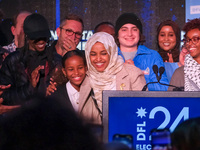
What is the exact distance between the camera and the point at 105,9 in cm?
567

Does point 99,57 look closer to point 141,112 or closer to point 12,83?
point 12,83

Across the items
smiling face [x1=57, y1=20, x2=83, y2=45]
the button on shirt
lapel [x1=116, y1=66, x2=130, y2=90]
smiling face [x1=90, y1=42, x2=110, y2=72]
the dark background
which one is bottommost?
the button on shirt

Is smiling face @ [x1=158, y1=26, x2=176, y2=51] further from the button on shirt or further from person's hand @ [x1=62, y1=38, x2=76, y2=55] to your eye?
the button on shirt

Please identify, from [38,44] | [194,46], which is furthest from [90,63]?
[194,46]

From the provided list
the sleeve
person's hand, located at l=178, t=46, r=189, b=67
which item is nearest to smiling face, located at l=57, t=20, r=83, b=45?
the sleeve

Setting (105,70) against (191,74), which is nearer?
(105,70)

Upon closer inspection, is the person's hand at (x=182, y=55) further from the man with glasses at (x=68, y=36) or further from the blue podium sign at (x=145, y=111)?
the blue podium sign at (x=145, y=111)

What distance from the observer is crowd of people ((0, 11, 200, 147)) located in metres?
3.10

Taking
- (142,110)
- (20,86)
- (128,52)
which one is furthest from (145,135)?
(128,52)

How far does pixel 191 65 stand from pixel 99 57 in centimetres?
96

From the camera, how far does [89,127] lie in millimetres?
802

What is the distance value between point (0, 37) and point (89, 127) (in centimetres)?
459

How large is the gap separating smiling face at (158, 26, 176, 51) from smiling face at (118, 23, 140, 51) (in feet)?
0.89

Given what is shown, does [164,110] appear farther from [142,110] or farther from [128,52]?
[128,52]
